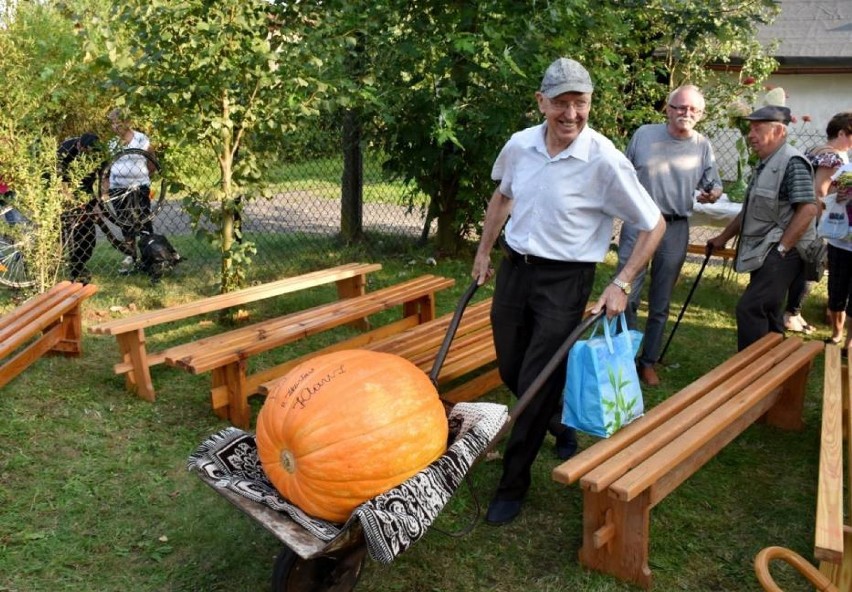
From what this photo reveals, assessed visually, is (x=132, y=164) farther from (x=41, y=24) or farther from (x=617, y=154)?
(x=617, y=154)

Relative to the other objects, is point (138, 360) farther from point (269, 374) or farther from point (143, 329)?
point (269, 374)

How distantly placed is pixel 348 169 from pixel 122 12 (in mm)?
3744

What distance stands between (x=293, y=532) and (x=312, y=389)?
0.49 meters

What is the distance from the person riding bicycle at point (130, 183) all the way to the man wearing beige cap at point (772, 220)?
538 centimetres

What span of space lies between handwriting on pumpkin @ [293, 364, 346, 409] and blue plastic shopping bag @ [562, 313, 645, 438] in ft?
3.30

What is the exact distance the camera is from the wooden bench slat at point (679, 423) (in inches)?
111

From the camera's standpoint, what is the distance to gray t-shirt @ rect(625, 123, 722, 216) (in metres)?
4.90

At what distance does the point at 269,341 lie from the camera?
4.37 meters

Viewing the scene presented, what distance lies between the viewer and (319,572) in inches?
109

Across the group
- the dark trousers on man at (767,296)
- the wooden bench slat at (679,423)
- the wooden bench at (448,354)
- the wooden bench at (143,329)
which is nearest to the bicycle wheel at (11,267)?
the wooden bench at (143,329)

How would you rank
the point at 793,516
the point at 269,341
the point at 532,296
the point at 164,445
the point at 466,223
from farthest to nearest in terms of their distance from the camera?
the point at 466,223 → the point at 269,341 → the point at 164,445 → the point at 793,516 → the point at 532,296

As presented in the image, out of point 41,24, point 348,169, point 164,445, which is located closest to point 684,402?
point 164,445

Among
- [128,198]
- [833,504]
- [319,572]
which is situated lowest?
[319,572]

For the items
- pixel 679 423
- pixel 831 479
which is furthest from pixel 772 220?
pixel 831 479
